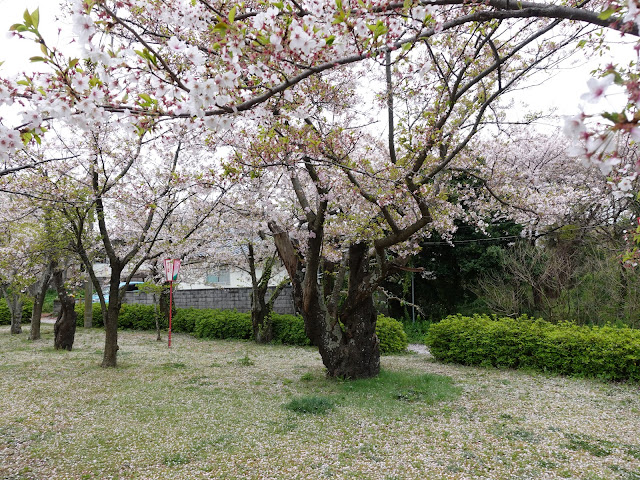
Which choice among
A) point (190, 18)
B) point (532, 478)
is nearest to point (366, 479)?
point (532, 478)

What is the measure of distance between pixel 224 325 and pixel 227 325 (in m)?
0.10

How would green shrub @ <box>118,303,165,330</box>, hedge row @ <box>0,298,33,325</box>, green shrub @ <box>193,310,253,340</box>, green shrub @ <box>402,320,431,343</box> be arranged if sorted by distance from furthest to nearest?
hedge row @ <box>0,298,33,325</box>
green shrub @ <box>118,303,165,330</box>
green shrub @ <box>193,310,253,340</box>
green shrub @ <box>402,320,431,343</box>

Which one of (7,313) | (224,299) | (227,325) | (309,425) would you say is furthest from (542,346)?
(7,313)

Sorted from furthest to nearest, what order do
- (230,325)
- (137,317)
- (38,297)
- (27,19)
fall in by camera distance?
(137,317)
(230,325)
(38,297)
(27,19)

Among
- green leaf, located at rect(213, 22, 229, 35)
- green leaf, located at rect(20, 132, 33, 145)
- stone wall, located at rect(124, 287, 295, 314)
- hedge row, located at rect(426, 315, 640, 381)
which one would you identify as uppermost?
green leaf, located at rect(213, 22, 229, 35)

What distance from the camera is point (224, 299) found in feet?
49.8

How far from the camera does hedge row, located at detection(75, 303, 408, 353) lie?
9352 millimetres

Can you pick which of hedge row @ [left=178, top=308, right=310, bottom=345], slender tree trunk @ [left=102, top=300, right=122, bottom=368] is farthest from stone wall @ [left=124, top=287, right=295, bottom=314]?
slender tree trunk @ [left=102, top=300, right=122, bottom=368]

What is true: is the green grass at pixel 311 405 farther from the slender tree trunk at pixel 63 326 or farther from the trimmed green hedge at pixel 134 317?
the trimmed green hedge at pixel 134 317

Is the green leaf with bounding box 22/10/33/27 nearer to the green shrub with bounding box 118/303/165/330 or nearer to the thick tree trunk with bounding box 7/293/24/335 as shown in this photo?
the thick tree trunk with bounding box 7/293/24/335

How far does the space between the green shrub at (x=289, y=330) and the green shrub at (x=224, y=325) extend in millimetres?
955

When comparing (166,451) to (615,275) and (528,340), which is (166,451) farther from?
(615,275)

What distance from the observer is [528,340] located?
689cm

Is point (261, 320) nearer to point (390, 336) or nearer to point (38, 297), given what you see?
point (390, 336)
